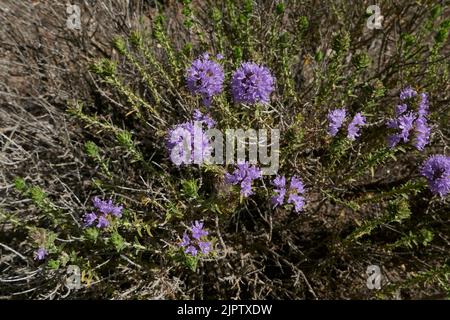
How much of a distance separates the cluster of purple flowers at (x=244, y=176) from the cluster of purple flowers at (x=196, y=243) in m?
0.36

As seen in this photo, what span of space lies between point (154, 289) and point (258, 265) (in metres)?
0.95

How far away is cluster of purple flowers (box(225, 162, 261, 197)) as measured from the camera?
2639 millimetres

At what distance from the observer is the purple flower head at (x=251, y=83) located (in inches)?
97.0

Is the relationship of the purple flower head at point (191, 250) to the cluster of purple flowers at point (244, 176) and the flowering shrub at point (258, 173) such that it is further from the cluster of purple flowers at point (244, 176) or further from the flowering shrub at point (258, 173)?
the cluster of purple flowers at point (244, 176)

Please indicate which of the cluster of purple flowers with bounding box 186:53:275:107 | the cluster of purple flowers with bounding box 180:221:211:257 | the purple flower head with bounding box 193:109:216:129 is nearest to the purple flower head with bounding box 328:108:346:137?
the cluster of purple flowers with bounding box 186:53:275:107

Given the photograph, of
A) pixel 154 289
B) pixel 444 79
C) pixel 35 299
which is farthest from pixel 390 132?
pixel 35 299

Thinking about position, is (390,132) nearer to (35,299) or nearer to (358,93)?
(358,93)

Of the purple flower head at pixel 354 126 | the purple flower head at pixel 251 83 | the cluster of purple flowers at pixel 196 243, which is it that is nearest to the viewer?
the purple flower head at pixel 251 83

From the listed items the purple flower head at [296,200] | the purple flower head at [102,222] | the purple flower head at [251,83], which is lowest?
the purple flower head at [102,222]

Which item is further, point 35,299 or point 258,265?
point 258,265

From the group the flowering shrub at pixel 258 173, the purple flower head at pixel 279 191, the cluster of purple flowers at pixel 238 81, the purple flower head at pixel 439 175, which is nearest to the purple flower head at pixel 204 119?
the flowering shrub at pixel 258 173

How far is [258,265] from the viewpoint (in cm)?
360

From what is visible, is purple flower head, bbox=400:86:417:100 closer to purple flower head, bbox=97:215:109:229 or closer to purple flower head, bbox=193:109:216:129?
purple flower head, bbox=193:109:216:129

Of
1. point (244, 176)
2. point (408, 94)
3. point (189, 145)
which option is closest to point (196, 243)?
point (244, 176)
